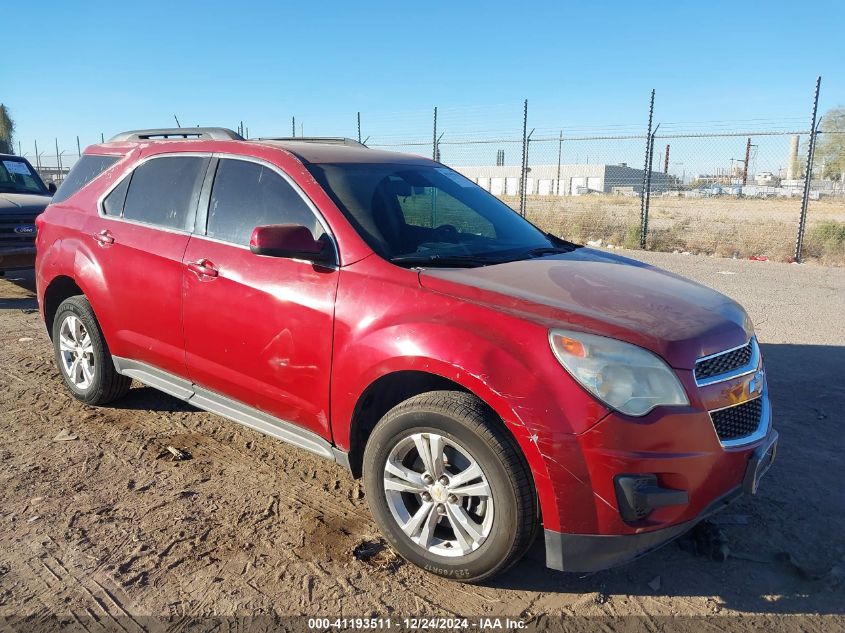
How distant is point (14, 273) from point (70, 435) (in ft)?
23.7

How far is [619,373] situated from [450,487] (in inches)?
33.0

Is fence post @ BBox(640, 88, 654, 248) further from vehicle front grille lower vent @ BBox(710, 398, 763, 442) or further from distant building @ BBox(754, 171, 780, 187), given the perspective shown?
vehicle front grille lower vent @ BBox(710, 398, 763, 442)

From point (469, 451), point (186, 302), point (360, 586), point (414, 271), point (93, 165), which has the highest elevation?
point (93, 165)

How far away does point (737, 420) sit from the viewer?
271 cm

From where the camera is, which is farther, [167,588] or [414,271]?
[414,271]

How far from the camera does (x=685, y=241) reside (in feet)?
49.0

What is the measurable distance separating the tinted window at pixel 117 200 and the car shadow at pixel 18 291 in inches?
179

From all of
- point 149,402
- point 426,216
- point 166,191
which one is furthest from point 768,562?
point 149,402

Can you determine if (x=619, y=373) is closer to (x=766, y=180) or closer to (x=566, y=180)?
(x=766, y=180)

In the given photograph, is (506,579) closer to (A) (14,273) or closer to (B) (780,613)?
(B) (780,613)

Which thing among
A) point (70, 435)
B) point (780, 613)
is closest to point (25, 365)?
point (70, 435)

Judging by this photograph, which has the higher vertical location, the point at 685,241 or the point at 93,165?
the point at 93,165

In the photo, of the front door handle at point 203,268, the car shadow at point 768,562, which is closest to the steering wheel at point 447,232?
the front door handle at point 203,268

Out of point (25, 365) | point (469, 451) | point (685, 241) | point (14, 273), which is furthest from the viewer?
point (685, 241)
